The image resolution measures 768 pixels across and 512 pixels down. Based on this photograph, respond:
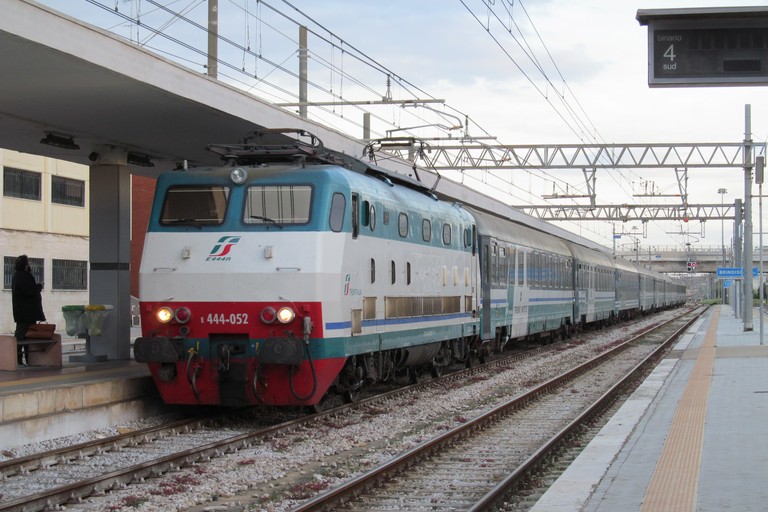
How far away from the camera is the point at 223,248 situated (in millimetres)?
12828

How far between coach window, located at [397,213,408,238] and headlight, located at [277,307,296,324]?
3543mm

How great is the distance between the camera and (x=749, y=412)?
13352 mm

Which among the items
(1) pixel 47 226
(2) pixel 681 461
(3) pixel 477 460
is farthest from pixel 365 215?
(1) pixel 47 226

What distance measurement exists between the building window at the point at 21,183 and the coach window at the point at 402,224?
85.8 feet

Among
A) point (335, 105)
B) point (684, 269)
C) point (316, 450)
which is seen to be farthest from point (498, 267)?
point (684, 269)

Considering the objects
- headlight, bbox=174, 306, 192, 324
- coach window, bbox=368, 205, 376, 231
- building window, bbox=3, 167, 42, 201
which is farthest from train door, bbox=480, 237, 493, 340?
building window, bbox=3, 167, 42, 201

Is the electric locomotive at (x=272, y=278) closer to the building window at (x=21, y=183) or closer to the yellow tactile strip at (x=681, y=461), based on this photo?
the yellow tactile strip at (x=681, y=461)

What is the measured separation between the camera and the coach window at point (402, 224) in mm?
15555

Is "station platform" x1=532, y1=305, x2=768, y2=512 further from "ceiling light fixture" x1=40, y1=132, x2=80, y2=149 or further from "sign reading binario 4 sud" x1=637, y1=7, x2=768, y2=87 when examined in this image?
"ceiling light fixture" x1=40, y1=132, x2=80, y2=149

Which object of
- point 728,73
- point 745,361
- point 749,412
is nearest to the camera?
point 728,73

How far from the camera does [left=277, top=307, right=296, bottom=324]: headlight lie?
12.4 meters

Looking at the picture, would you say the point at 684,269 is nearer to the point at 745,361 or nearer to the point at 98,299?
the point at 745,361

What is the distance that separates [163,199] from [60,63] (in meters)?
2.29

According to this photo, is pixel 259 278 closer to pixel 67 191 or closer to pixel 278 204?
pixel 278 204
